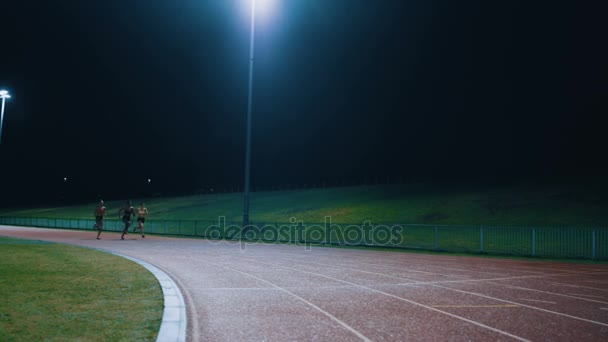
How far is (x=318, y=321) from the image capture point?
289 inches

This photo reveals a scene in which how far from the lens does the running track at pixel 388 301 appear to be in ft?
22.0

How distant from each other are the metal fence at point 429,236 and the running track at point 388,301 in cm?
462

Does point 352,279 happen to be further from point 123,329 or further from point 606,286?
point 123,329

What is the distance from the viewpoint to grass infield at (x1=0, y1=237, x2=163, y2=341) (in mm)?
5957

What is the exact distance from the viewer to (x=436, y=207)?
117 ft

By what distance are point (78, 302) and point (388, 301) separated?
201 inches

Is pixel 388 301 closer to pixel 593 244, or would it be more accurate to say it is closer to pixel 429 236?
pixel 593 244

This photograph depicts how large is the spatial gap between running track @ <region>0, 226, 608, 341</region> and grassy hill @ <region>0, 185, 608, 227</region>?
13671 mm

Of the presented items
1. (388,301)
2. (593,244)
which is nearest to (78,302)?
(388,301)

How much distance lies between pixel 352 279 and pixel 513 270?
5.84 m

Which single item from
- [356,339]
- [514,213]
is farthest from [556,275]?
[514,213]

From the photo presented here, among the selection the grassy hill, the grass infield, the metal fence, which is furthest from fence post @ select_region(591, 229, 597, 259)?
the grass infield

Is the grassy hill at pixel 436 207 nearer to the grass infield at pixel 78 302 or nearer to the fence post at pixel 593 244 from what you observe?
the fence post at pixel 593 244

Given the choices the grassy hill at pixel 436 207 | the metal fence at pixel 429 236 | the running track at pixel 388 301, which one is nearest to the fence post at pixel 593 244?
the metal fence at pixel 429 236
